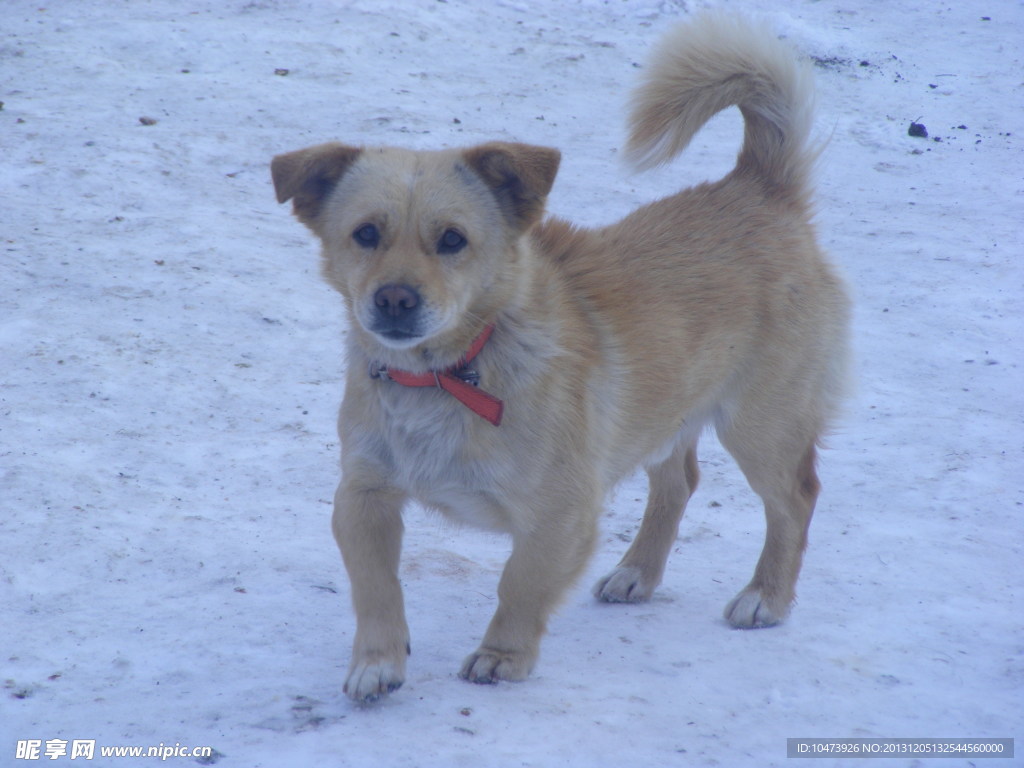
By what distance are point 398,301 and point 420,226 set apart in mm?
335

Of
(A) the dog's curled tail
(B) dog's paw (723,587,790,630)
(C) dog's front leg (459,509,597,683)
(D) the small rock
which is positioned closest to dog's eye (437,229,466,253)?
(C) dog's front leg (459,509,597,683)

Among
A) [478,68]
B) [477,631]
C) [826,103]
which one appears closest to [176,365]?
[477,631]

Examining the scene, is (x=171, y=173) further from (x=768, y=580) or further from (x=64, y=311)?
(x=768, y=580)

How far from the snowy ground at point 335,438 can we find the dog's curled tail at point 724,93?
4.09 feet

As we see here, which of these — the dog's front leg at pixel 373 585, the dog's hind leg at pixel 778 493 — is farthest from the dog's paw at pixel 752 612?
the dog's front leg at pixel 373 585

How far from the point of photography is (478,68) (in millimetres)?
8727

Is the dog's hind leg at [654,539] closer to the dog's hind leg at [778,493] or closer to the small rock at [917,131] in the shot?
the dog's hind leg at [778,493]

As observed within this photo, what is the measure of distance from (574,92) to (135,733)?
7.01 m

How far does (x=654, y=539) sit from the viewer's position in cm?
384

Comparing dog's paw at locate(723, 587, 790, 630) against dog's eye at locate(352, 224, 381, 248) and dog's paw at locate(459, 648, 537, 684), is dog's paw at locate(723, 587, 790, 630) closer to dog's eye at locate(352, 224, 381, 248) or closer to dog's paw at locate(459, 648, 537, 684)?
dog's paw at locate(459, 648, 537, 684)

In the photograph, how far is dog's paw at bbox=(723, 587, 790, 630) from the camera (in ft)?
11.5

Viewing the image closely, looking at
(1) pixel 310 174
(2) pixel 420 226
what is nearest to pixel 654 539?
(2) pixel 420 226

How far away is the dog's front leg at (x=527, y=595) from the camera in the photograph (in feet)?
9.91

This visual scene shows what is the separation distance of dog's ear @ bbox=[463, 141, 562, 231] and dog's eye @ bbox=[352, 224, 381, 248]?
39 centimetres
